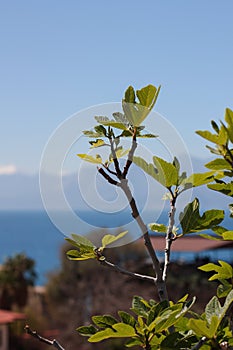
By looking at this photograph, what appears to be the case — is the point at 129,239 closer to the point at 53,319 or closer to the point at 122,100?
the point at 122,100

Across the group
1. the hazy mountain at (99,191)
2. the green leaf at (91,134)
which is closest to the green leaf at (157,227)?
the hazy mountain at (99,191)

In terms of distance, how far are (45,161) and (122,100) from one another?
11cm

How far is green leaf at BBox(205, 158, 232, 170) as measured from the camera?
65cm

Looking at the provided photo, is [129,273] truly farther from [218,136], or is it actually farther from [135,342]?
[218,136]

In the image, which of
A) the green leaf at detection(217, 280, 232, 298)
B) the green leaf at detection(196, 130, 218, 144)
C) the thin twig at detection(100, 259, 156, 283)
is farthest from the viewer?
the green leaf at detection(217, 280, 232, 298)

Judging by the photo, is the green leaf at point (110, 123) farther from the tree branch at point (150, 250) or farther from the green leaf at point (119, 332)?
the green leaf at point (119, 332)

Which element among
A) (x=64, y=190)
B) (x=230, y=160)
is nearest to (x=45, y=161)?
(x=64, y=190)

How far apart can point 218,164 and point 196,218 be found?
0.08 metres

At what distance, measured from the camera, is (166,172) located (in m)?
0.69

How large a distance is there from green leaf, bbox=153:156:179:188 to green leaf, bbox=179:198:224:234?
0.03m

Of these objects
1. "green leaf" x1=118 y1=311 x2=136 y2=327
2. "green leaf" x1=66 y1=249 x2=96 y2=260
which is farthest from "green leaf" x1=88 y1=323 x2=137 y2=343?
"green leaf" x1=66 y1=249 x2=96 y2=260

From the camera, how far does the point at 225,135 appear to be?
0.60 metres

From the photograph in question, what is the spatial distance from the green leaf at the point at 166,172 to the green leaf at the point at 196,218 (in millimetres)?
34

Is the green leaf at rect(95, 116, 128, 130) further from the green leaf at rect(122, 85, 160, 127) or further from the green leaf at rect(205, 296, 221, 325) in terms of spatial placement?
the green leaf at rect(205, 296, 221, 325)
